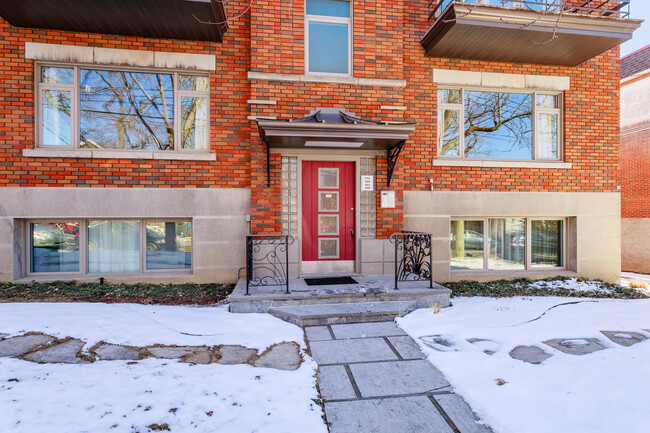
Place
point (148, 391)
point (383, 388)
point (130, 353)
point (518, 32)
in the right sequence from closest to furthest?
1. point (148, 391)
2. point (383, 388)
3. point (130, 353)
4. point (518, 32)

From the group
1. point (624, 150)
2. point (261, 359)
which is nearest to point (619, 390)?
point (261, 359)

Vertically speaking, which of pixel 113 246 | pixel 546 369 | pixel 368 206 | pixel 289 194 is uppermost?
pixel 289 194

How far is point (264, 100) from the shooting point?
6109mm

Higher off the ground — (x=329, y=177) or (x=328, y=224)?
(x=329, y=177)

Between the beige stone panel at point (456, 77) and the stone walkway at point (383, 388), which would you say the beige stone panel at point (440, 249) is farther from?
the beige stone panel at point (456, 77)

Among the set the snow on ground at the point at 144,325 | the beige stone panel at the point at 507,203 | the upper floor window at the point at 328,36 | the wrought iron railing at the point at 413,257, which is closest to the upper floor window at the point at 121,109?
the upper floor window at the point at 328,36

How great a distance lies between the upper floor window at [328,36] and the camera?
637cm

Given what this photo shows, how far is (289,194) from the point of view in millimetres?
6270

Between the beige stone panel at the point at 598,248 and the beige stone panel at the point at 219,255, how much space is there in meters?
7.82

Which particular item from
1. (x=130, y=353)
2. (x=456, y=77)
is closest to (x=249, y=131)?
(x=130, y=353)

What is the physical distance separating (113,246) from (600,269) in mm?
10913

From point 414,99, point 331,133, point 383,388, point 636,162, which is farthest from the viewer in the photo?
point 636,162

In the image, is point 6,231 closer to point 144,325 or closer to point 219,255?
point 219,255

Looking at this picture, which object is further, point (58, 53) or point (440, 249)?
point (440, 249)
